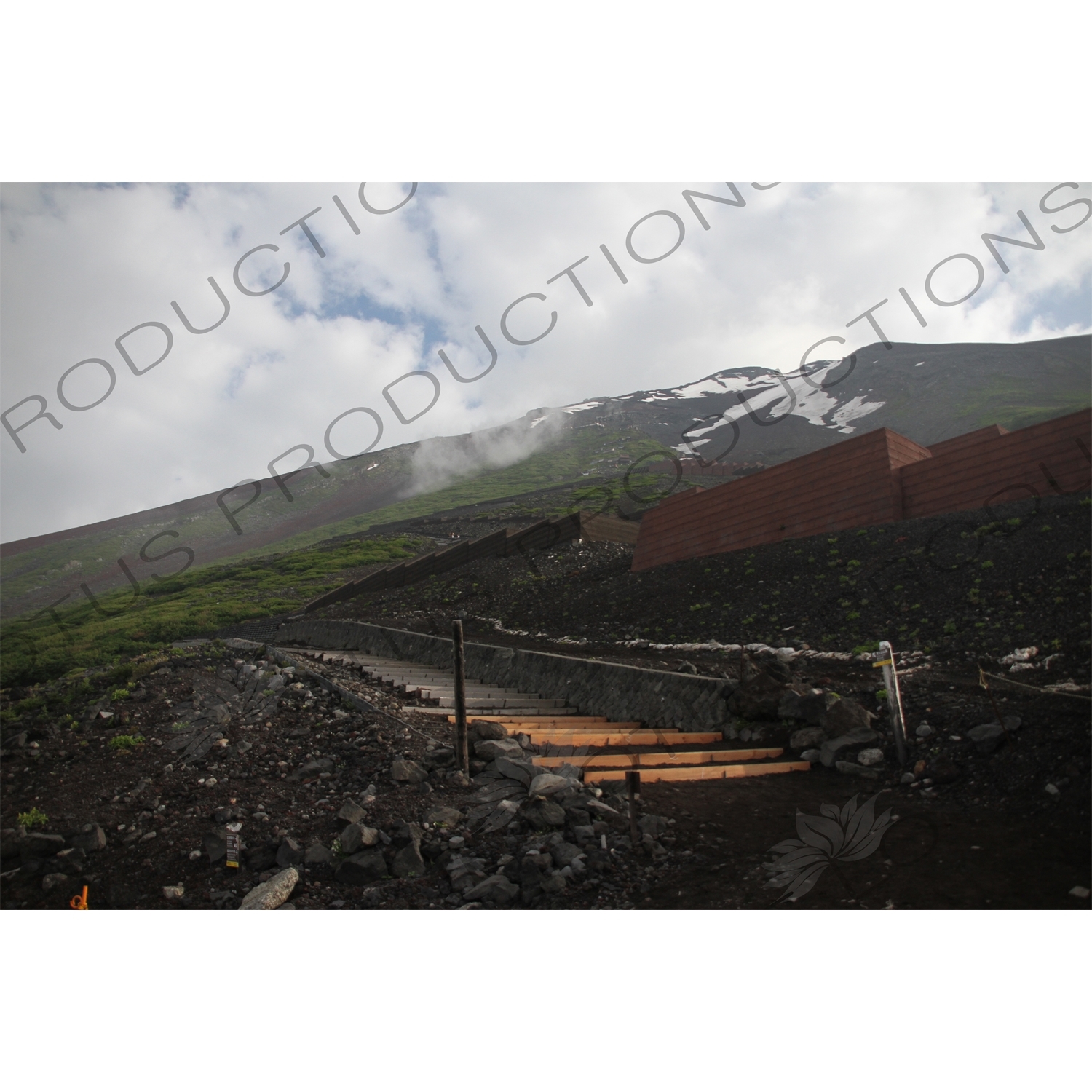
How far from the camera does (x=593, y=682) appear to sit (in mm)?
9508

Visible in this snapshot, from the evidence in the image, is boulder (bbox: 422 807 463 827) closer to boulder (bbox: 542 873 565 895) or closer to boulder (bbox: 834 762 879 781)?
boulder (bbox: 542 873 565 895)

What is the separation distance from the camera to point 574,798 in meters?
5.05

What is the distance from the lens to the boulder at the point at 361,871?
177 inches

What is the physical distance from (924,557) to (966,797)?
7453 millimetres

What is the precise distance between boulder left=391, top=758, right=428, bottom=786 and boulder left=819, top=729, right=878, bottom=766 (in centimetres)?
343

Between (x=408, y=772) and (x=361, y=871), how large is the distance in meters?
1.30

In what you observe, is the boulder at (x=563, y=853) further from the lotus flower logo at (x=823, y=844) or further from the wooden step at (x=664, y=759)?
the wooden step at (x=664, y=759)

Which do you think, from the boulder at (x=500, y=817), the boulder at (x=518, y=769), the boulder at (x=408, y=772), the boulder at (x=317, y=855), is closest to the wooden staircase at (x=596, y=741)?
the boulder at (x=518, y=769)

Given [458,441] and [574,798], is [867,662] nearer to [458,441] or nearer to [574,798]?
[574,798]

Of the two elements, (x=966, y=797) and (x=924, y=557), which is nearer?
(x=966, y=797)

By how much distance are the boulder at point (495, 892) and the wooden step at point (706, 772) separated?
158 cm

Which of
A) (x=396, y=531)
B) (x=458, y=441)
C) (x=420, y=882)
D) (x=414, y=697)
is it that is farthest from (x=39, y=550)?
(x=420, y=882)

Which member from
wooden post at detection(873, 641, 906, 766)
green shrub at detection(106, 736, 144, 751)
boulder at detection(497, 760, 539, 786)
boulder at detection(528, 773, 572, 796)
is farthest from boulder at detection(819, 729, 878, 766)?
green shrub at detection(106, 736, 144, 751)

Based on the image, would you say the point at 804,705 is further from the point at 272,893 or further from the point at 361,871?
the point at 272,893
